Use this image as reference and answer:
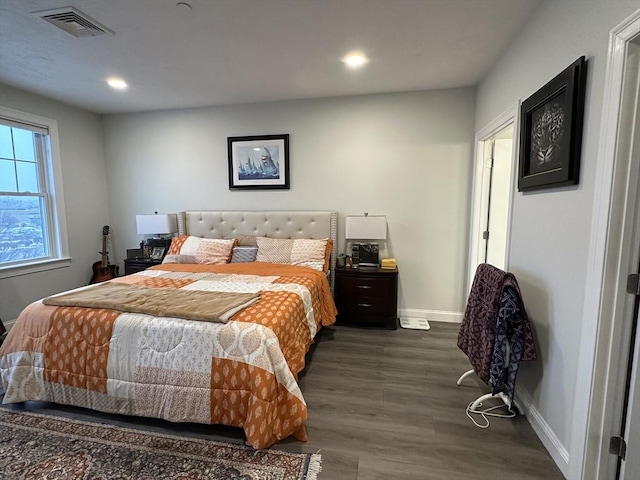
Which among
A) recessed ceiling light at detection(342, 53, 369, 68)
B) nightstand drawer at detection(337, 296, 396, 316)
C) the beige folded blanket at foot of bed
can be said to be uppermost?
recessed ceiling light at detection(342, 53, 369, 68)

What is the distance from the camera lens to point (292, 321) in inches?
82.7

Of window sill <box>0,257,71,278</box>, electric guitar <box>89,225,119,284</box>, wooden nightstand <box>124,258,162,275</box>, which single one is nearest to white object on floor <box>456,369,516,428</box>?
wooden nightstand <box>124,258,162,275</box>

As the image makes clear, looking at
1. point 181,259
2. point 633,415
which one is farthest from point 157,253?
point 633,415

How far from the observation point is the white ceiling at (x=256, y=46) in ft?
6.49

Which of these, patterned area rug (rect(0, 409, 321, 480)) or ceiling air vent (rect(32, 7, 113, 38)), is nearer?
patterned area rug (rect(0, 409, 321, 480))

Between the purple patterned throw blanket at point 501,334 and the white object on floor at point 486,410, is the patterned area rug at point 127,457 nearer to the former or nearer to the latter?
the white object on floor at point 486,410

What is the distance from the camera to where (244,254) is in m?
3.63

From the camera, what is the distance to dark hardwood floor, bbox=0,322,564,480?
160 cm

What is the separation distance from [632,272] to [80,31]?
3587 millimetres

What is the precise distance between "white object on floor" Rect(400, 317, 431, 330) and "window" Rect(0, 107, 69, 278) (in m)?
4.22

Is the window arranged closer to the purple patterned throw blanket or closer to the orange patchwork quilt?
the orange patchwork quilt

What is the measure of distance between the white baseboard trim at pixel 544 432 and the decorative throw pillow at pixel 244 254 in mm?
2776

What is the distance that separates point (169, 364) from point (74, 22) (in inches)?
94.1

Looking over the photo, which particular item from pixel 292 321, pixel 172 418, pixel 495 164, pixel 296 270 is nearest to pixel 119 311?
pixel 172 418
